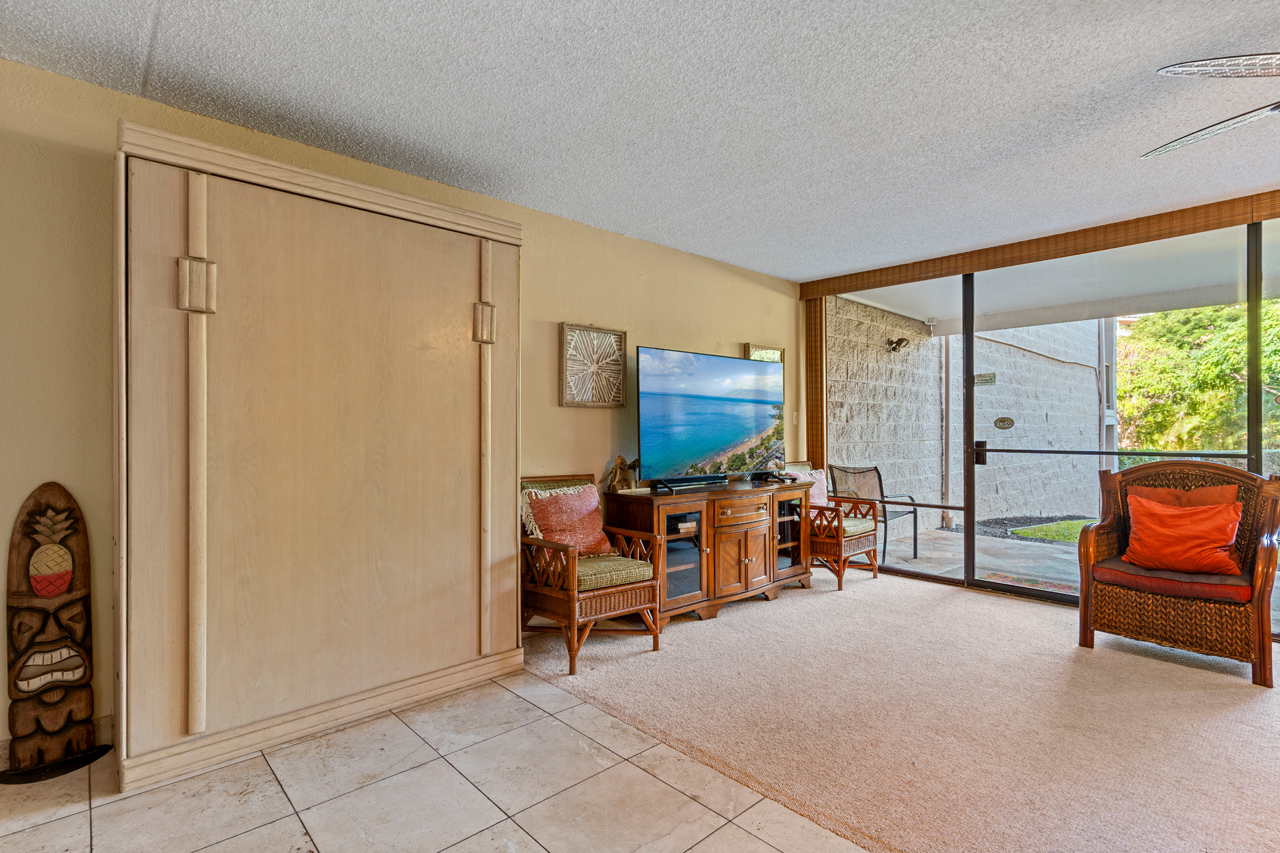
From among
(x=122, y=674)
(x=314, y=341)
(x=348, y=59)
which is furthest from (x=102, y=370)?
(x=348, y=59)

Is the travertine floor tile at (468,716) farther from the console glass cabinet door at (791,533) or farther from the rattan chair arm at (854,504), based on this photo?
the rattan chair arm at (854,504)

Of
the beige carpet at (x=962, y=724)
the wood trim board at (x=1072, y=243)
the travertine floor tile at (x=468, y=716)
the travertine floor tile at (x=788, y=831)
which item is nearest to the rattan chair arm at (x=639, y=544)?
the beige carpet at (x=962, y=724)

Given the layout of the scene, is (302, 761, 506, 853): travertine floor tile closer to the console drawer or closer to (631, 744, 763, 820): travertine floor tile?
(631, 744, 763, 820): travertine floor tile

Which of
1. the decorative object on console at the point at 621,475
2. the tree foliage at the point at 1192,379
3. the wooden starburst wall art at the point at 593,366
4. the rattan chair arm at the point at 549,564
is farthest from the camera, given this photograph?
the decorative object on console at the point at 621,475

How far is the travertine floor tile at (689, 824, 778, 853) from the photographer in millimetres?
1729

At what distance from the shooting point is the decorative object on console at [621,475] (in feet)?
12.7

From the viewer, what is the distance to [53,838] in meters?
1.77

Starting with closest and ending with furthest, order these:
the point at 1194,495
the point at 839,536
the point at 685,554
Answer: the point at 1194,495, the point at 685,554, the point at 839,536

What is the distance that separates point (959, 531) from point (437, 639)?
389cm

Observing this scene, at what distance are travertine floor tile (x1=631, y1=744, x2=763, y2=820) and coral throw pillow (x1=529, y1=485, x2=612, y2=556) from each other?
50.5 inches

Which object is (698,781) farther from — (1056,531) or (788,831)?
(1056,531)

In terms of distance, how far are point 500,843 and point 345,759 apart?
30.8 inches

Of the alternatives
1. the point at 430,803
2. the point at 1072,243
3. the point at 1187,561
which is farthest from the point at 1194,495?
the point at 430,803

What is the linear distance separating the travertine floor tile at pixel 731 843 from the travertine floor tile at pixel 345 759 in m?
1.02
